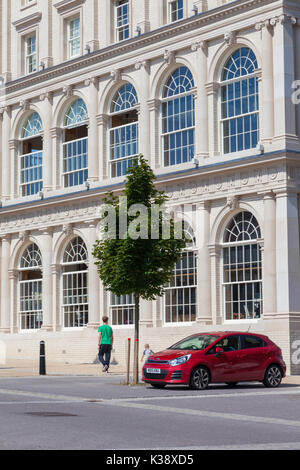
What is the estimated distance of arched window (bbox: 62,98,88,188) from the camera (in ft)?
140

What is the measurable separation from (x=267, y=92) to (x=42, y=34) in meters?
16.0

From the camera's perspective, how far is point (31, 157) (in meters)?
45.9

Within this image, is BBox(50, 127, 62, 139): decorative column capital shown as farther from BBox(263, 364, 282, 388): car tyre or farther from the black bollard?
BBox(263, 364, 282, 388): car tyre

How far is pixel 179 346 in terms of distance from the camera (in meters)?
24.4

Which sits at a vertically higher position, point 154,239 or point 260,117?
point 260,117

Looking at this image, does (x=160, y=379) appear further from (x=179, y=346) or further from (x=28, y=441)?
(x=28, y=441)

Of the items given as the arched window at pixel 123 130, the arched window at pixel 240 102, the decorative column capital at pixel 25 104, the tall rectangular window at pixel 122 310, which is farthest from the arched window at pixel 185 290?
the decorative column capital at pixel 25 104

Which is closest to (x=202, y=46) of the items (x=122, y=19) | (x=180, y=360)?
(x=122, y=19)

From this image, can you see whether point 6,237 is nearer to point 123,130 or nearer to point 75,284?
point 75,284

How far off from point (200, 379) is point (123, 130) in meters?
19.5

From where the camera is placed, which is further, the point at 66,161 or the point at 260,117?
Result: the point at 66,161

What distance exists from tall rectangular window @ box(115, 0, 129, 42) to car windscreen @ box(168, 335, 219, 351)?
65.4ft

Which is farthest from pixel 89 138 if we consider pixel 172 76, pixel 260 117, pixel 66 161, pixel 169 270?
pixel 169 270
